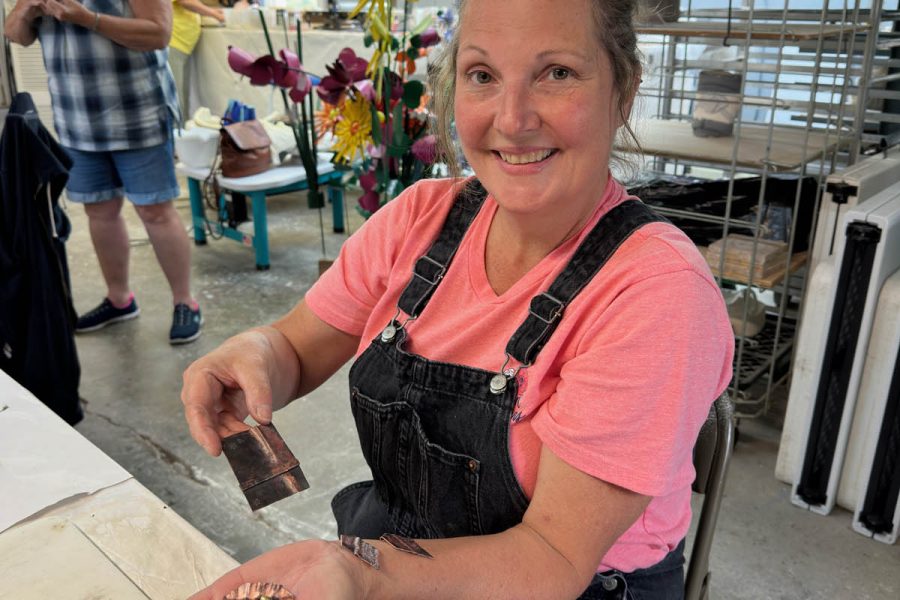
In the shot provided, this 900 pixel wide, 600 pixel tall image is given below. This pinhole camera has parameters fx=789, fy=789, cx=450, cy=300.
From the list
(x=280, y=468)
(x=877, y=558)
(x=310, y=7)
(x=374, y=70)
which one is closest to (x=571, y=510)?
(x=280, y=468)

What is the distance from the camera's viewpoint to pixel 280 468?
913mm

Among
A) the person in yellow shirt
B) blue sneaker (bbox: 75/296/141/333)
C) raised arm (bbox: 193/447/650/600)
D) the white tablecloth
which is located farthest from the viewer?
the person in yellow shirt

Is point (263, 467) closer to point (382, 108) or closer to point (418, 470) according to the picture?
point (418, 470)

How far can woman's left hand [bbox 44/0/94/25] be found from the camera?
2.68 metres

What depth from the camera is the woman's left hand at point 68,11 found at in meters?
2.68

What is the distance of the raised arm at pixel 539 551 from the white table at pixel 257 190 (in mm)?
3111

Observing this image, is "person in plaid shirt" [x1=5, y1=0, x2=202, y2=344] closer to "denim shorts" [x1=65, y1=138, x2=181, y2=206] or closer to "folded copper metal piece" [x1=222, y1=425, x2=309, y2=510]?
"denim shorts" [x1=65, y1=138, x2=181, y2=206]

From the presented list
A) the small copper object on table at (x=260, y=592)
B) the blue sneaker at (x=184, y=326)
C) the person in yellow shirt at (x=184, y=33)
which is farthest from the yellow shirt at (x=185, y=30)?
the small copper object on table at (x=260, y=592)

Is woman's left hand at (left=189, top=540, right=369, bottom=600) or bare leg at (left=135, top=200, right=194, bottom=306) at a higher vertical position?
→ woman's left hand at (left=189, top=540, right=369, bottom=600)

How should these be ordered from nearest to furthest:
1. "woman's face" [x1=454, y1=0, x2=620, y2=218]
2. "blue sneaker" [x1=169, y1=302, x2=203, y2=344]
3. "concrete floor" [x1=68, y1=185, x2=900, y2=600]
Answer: "woman's face" [x1=454, y1=0, x2=620, y2=218] < "concrete floor" [x1=68, y1=185, x2=900, y2=600] < "blue sneaker" [x1=169, y1=302, x2=203, y2=344]

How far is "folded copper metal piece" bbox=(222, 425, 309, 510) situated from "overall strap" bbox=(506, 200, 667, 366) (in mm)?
309

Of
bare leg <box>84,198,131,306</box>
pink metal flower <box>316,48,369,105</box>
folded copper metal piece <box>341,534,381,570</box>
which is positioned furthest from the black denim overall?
bare leg <box>84,198,131,306</box>

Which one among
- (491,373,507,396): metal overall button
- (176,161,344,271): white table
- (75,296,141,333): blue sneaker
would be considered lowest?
(75,296,141,333): blue sneaker

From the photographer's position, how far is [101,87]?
2896 millimetres
